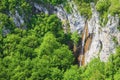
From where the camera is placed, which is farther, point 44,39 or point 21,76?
point 44,39

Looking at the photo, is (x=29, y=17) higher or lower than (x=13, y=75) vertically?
higher

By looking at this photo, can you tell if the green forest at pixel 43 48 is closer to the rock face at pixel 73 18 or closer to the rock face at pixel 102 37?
the rock face at pixel 73 18

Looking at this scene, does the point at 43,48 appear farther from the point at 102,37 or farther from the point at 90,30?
the point at 102,37

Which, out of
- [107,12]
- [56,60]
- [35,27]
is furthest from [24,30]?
[107,12]

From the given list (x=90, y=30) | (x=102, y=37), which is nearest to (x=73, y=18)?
(x=90, y=30)

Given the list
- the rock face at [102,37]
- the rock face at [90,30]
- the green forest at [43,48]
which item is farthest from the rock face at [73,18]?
the rock face at [102,37]

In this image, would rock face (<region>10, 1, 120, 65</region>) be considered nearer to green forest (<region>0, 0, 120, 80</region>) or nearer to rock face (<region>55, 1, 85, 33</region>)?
rock face (<region>55, 1, 85, 33</region>)

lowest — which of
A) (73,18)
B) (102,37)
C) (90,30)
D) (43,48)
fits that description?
(43,48)

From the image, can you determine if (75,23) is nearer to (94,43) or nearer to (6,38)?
(94,43)

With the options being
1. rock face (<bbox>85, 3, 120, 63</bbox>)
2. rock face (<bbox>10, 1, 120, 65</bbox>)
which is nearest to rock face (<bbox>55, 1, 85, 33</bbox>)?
rock face (<bbox>10, 1, 120, 65</bbox>)
